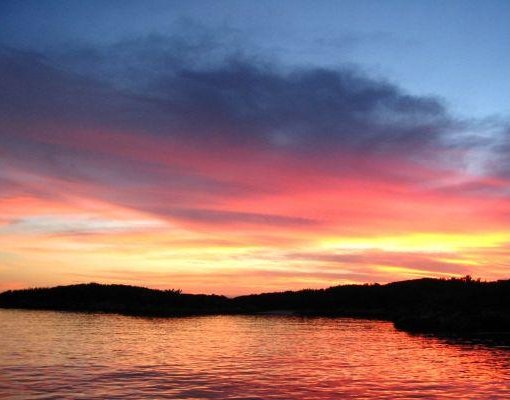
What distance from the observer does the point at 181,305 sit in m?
151

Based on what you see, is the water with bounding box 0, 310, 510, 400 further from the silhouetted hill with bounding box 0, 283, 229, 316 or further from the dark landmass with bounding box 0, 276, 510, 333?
the silhouetted hill with bounding box 0, 283, 229, 316

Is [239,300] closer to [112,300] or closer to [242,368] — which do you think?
[112,300]

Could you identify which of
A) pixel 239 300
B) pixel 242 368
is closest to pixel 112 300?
pixel 239 300

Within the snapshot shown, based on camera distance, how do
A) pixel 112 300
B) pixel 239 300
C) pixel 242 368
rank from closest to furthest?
pixel 242 368
pixel 112 300
pixel 239 300

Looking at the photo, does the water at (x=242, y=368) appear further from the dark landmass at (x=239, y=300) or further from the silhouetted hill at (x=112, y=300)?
the silhouetted hill at (x=112, y=300)

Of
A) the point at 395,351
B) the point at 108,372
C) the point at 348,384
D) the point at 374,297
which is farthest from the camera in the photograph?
the point at 374,297

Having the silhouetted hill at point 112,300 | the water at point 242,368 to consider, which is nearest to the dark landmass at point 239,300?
the silhouetted hill at point 112,300

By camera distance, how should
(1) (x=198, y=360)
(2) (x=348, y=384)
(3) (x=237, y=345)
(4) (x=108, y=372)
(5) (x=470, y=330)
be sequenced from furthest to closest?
(5) (x=470, y=330) → (3) (x=237, y=345) → (1) (x=198, y=360) → (4) (x=108, y=372) → (2) (x=348, y=384)

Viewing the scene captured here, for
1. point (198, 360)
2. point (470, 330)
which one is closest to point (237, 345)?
point (198, 360)

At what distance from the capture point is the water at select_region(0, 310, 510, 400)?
2670 centimetres

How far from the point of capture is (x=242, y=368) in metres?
35.0

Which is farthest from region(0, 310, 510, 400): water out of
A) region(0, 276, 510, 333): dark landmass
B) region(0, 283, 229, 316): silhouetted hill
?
region(0, 283, 229, 316): silhouetted hill

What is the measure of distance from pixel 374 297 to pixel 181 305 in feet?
172

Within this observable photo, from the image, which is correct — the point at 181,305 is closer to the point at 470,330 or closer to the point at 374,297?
the point at 374,297
